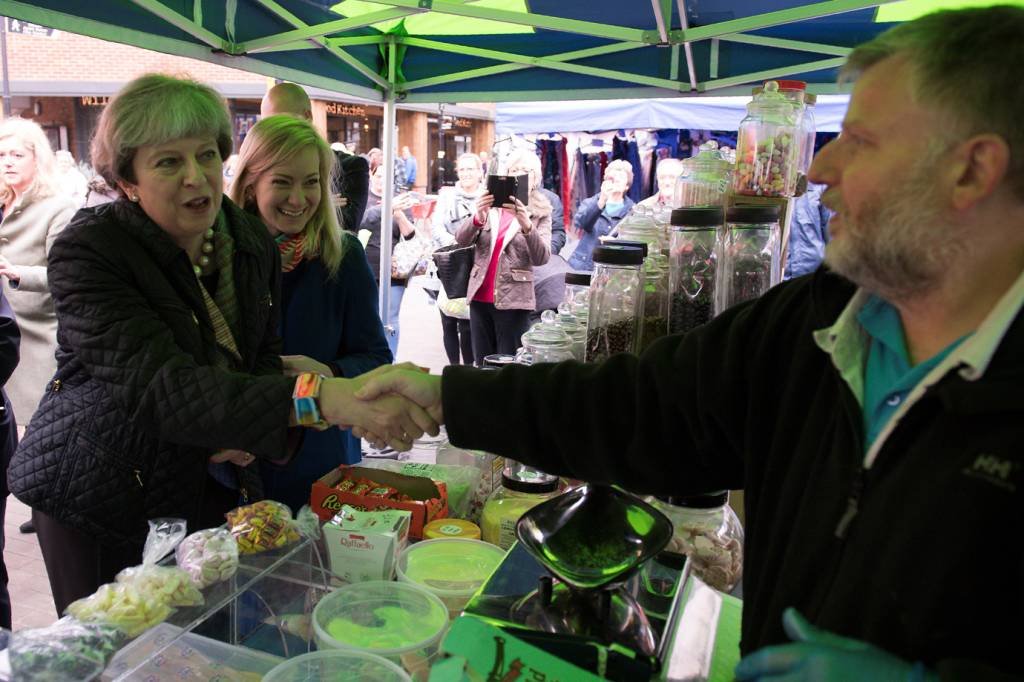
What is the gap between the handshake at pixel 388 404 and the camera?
157 centimetres

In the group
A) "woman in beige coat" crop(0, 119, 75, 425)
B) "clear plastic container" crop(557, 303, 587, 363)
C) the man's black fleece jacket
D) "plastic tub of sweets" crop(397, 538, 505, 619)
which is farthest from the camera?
"woman in beige coat" crop(0, 119, 75, 425)

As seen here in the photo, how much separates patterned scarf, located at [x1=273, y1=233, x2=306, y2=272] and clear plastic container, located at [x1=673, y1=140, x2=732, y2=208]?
118 cm

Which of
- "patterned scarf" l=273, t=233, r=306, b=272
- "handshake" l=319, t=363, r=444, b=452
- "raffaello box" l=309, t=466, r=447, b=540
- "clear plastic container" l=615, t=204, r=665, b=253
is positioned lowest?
"raffaello box" l=309, t=466, r=447, b=540

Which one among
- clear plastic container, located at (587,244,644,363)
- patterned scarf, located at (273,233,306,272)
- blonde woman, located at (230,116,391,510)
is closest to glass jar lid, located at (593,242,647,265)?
clear plastic container, located at (587,244,644,363)

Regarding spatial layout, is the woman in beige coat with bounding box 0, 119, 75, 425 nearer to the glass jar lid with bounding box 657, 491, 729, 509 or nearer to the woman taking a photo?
the woman taking a photo

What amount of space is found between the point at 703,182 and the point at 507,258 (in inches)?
137

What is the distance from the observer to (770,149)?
75.4 inches

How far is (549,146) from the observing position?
8.98 metres

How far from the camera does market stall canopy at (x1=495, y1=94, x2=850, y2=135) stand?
564cm

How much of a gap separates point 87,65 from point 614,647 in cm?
1896

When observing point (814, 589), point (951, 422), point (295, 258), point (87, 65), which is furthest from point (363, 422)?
point (87, 65)

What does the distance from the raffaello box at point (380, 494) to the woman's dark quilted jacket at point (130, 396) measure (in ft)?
0.82

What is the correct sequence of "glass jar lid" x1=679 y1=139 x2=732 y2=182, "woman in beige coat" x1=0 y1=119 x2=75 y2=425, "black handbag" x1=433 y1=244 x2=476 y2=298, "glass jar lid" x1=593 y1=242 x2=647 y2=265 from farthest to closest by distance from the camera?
"black handbag" x1=433 y1=244 x2=476 y2=298 → "woman in beige coat" x1=0 y1=119 x2=75 y2=425 → "glass jar lid" x1=679 y1=139 x2=732 y2=182 → "glass jar lid" x1=593 y1=242 x2=647 y2=265

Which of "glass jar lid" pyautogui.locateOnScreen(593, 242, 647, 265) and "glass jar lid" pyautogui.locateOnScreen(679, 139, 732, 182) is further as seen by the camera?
"glass jar lid" pyautogui.locateOnScreen(679, 139, 732, 182)
